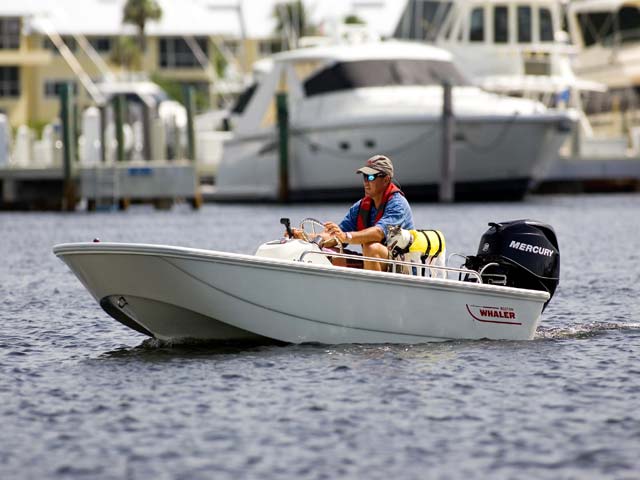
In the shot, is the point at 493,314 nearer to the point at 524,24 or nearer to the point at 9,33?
the point at 524,24

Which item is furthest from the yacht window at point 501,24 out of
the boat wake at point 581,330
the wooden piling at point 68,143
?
the boat wake at point 581,330

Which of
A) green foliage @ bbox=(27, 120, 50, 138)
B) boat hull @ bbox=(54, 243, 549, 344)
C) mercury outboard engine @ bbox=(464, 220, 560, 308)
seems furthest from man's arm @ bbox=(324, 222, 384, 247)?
green foliage @ bbox=(27, 120, 50, 138)

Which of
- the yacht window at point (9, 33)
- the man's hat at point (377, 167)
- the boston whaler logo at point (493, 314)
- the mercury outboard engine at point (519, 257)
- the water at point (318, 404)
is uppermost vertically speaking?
the yacht window at point (9, 33)

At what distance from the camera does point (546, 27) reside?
156ft

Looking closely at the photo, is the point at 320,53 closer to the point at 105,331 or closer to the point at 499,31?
the point at 499,31

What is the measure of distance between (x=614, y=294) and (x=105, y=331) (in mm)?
6855

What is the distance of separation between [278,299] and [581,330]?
148 inches

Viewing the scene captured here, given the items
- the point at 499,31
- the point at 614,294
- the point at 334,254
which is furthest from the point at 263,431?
the point at 499,31

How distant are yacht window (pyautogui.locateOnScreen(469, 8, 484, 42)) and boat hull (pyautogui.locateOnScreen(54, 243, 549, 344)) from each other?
35.1 m

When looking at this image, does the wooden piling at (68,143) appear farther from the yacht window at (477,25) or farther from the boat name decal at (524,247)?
the boat name decal at (524,247)

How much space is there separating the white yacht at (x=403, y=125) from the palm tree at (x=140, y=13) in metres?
39.1

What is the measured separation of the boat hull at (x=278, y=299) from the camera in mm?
11938

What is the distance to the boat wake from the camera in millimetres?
13883

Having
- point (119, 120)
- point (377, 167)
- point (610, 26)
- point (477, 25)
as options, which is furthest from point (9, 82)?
point (377, 167)
